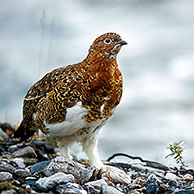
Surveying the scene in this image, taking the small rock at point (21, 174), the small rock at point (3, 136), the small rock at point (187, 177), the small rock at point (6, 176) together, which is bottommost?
the small rock at point (6, 176)

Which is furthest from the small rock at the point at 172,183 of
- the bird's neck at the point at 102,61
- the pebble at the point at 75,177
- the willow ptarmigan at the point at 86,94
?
the bird's neck at the point at 102,61

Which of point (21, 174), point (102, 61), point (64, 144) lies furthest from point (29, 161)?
point (102, 61)

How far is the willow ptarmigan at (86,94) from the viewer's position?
5.10 m

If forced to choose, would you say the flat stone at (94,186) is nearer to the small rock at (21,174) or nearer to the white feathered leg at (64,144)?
the small rock at (21,174)

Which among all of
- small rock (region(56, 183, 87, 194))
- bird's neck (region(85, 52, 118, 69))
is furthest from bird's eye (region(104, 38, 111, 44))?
small rock (region(56, 183, 87, 194))

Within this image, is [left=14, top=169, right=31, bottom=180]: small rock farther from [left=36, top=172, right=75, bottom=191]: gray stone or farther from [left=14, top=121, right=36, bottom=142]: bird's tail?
[left=14, top=121, right=36, bottom=142]: bird's tail

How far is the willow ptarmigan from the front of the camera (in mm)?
5098

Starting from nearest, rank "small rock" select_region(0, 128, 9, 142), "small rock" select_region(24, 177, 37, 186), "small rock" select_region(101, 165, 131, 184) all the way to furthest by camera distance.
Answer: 1. "small rock" select_region(24, 177, 37, 186)
2. "small rock" select_region(101, 165, 131, 184)
3. "small rock" select_region(0, 128, 9, 142)

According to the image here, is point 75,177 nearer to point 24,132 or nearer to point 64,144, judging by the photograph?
point 64,144

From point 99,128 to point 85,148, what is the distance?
0.44 meters

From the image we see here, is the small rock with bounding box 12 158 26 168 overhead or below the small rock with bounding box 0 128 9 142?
below

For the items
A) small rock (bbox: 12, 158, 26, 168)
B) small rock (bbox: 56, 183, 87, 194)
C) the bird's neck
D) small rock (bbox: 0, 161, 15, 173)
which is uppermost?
the bird's neck

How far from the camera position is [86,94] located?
16.7ft

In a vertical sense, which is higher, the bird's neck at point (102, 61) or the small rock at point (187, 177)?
the bird's neck at point (102, 61)
